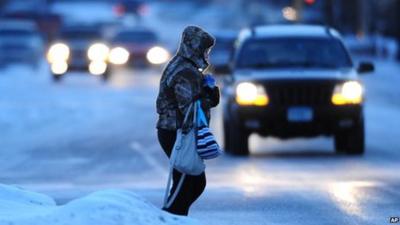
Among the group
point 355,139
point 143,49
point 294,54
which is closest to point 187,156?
point 355,139

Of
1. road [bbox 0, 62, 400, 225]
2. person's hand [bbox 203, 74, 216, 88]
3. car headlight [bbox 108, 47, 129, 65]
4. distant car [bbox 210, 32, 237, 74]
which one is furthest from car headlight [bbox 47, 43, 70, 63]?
person's hand [bbox 203, 74, 216, 88]

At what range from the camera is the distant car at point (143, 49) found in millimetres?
46906

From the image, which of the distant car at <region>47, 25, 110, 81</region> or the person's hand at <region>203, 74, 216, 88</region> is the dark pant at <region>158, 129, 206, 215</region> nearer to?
the person's hand at <region>203, 74, 216, 88</region>

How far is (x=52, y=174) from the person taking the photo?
51.1 ft

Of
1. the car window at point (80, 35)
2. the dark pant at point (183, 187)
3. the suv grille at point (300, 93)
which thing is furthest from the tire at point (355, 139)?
the car window at point (80, 35)

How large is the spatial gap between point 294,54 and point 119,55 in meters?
29.4

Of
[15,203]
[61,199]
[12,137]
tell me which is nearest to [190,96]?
[15,203]

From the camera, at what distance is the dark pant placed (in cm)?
935

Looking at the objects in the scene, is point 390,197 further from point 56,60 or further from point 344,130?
point 56,60

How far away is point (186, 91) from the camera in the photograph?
9312mm

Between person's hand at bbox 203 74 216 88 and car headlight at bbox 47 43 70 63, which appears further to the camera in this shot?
car headlight at bbox 47 43 70 63

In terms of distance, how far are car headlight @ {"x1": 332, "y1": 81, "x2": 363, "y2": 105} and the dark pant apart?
807 cm

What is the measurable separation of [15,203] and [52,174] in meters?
5.89

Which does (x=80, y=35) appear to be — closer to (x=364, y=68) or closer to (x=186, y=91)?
(x=364, y=68)
